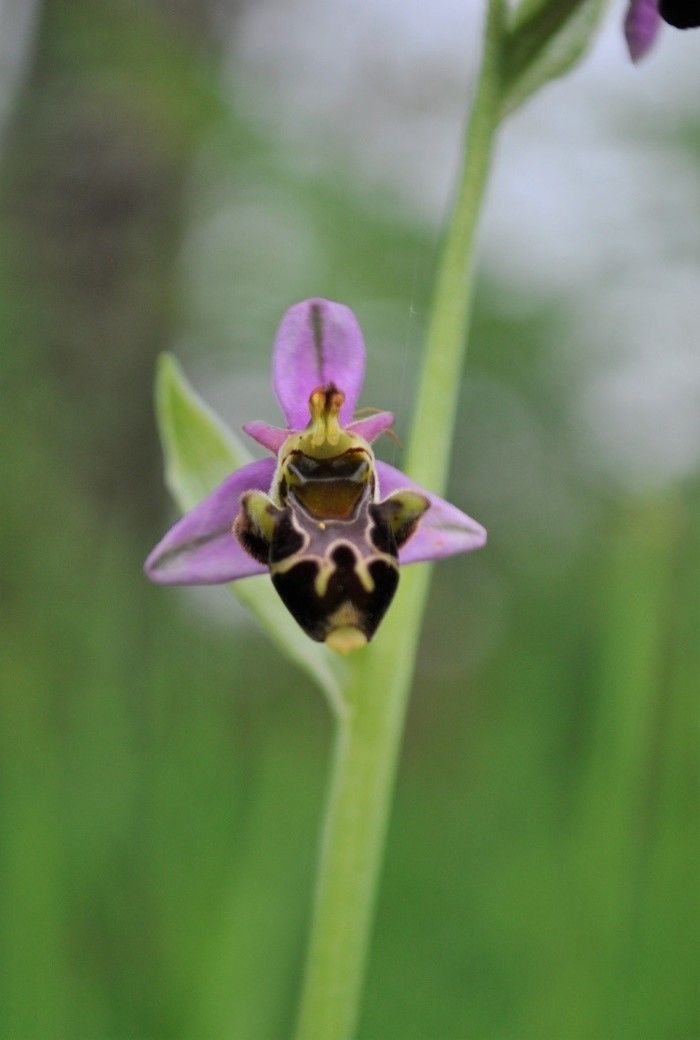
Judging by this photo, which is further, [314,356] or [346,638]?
[314,356]

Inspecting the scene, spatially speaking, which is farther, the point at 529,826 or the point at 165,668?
the point at 529,826

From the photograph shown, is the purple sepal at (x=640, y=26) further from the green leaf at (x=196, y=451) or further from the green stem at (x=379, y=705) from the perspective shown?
the green leaf at (x=196, y=451)

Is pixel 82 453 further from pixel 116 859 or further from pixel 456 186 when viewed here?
pixel 456 186

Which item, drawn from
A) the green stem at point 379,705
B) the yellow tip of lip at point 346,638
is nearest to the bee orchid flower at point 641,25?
the green stem at point 379,705

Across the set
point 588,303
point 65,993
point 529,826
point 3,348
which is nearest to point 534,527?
point 588,303

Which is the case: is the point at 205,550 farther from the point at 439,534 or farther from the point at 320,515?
the point at 439,534

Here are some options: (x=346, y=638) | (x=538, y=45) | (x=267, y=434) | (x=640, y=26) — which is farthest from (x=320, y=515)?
(x=640, y=26)

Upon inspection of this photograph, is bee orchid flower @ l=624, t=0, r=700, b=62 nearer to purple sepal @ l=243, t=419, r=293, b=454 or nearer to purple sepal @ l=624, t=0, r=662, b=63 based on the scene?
purple sepal @ l=624, t=0, r=662, b=63
